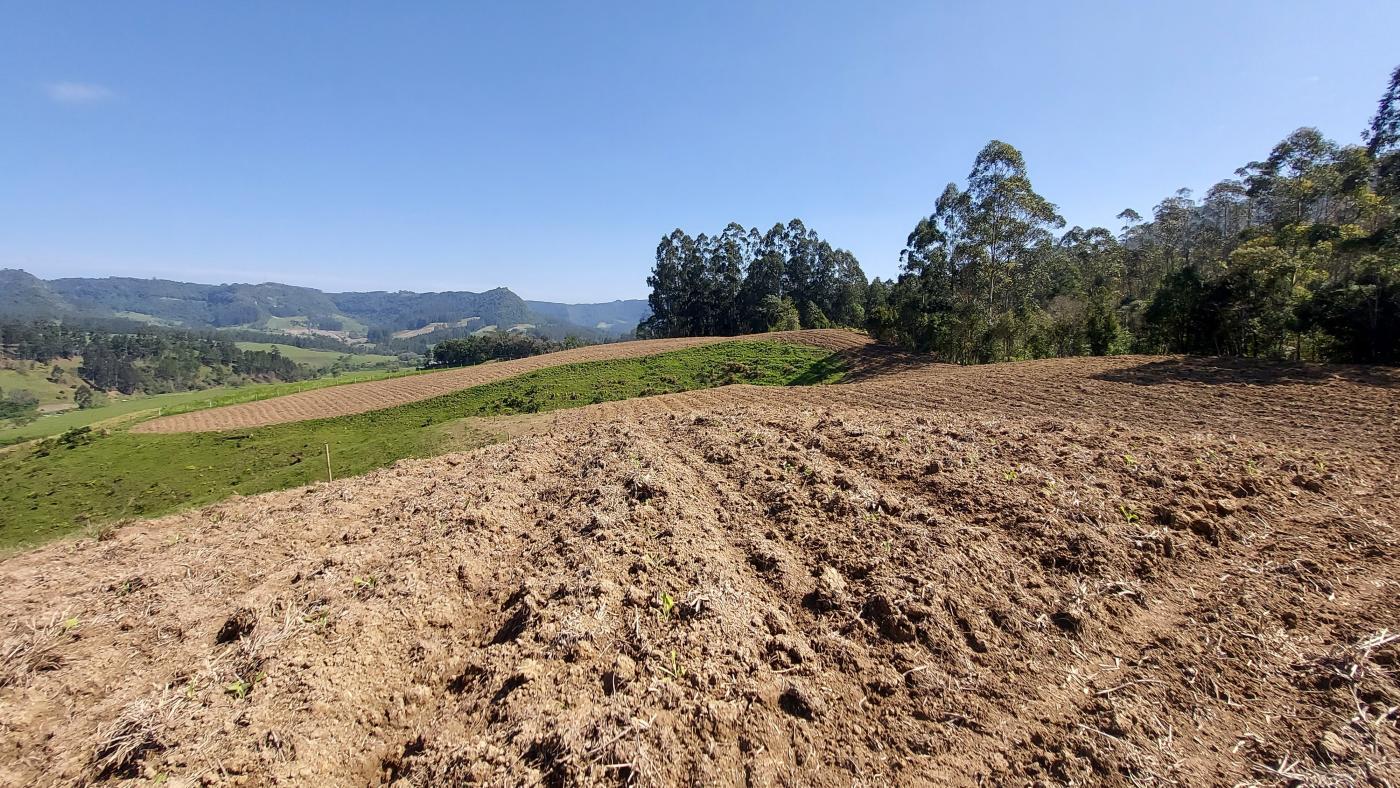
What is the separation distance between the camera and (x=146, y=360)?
126 m

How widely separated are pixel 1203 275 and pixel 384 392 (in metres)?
48.9

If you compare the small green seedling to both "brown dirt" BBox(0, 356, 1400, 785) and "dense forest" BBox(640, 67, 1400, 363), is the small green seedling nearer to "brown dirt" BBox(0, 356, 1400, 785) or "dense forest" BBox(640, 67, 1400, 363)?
"brown dirt" BBox(0, 356, 1400, 785)

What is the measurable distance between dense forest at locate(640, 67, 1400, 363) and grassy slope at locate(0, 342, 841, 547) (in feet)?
24.8

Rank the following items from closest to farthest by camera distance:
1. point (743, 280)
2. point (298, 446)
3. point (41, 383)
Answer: point (298, 446) < point (743, 280) < point (41, 383)

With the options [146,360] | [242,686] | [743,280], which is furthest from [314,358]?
[242,686]

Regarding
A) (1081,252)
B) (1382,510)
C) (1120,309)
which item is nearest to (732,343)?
(1120,309)

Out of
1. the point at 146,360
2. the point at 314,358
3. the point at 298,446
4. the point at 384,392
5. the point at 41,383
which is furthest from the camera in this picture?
the point at 314,358

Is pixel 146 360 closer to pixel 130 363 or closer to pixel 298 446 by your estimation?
pixel 130 363

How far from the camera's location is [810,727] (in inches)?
142

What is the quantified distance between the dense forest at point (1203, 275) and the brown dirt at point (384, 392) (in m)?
5.74

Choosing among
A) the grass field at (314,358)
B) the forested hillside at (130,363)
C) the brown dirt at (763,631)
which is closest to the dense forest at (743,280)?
the brown dirt at (763,631)

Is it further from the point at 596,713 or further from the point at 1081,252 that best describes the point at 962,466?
the point at 1081,252

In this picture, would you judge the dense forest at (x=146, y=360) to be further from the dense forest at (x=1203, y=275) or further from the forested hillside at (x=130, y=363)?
the dense forest at (x=1203, y=275)

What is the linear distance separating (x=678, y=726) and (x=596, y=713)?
0.59m
